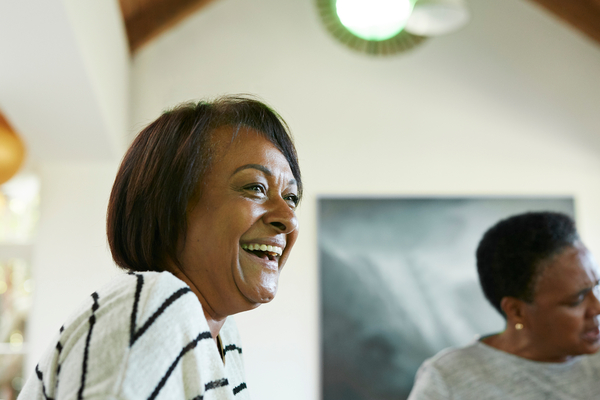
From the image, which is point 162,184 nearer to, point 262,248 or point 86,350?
point 262,248

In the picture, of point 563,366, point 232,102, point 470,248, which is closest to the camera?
point 232,102

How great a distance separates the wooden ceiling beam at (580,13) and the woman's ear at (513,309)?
2.50m

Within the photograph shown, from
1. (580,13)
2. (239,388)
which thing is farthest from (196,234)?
(580,13)

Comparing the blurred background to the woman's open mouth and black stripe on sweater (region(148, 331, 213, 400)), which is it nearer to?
the woman's open mouth

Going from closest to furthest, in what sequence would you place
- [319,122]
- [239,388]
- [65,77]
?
1. [239,388]
2. [65,77]
3. [319,122]

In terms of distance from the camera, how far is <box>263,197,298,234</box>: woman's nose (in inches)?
33.0

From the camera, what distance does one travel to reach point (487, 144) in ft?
10.9

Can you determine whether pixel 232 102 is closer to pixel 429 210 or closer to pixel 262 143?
pixel 262 143

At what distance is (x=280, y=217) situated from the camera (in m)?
0.84

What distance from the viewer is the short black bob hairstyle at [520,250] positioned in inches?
59.3

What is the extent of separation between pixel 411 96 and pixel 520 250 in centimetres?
200

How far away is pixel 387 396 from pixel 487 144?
5.35 ft

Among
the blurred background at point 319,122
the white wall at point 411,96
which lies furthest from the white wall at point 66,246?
the white wall at point 411,96

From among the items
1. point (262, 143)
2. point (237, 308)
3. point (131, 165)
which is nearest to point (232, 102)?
point (262, 143)
